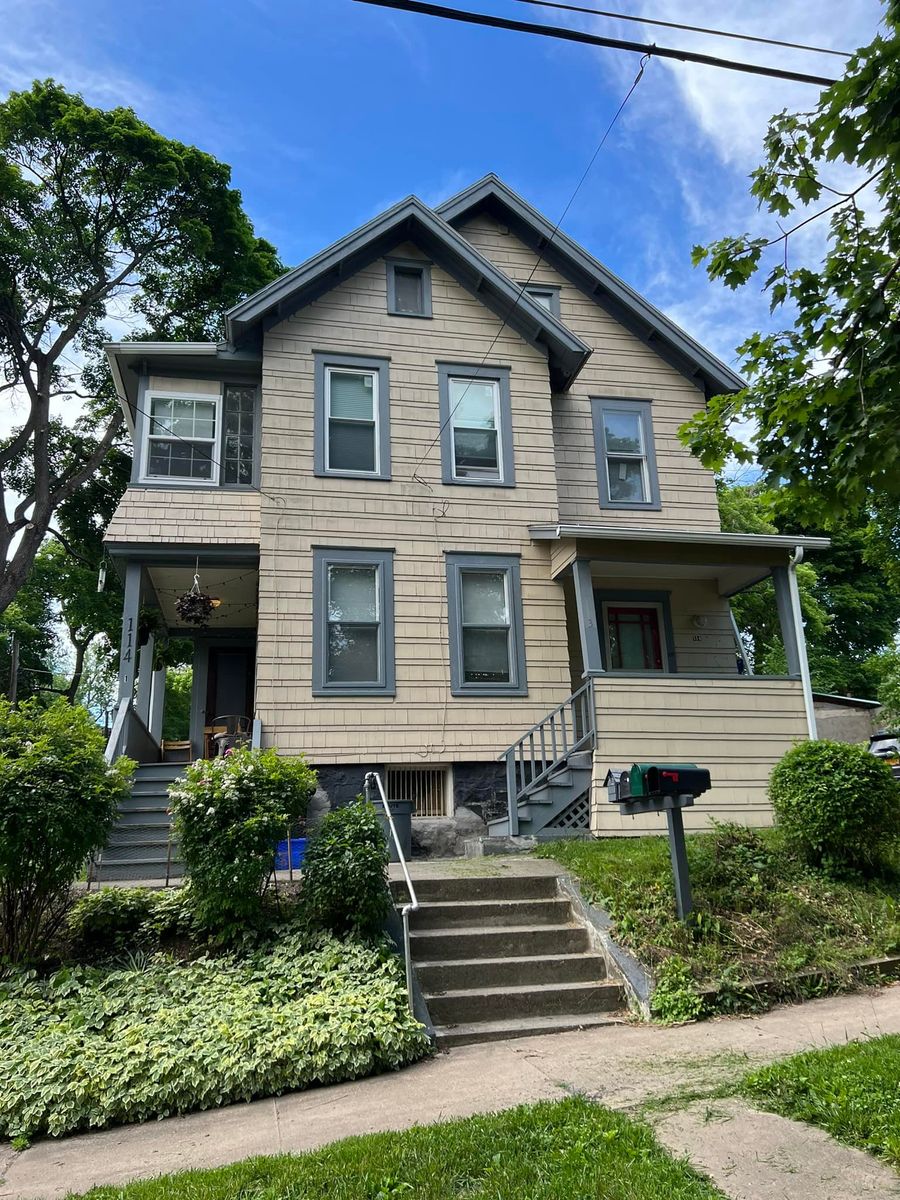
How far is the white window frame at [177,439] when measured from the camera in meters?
12.3

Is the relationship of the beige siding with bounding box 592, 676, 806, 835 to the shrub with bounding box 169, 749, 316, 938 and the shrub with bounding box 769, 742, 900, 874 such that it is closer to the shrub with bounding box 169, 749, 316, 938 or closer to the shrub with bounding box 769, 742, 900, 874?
the shrub with bounding box 769, 742, 900, 874

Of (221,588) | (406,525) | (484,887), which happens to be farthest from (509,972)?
(221,588)

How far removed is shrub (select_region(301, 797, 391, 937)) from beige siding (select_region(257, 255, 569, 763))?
440 centimetres

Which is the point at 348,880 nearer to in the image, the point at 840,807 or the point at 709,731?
the point at 840,807

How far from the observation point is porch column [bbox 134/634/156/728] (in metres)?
12.4

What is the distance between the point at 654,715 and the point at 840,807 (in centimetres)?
332

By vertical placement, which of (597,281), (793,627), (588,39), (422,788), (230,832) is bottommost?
(230,832)

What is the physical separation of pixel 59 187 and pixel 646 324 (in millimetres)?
14474

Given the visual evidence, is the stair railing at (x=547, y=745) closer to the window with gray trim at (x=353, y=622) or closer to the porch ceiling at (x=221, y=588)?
the window with gray trim at (x=353, y=622)

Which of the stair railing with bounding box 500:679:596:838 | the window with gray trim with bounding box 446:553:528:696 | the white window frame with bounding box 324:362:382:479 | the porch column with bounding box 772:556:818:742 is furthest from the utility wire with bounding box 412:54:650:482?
the porch column with bounding box 772:556:818:742

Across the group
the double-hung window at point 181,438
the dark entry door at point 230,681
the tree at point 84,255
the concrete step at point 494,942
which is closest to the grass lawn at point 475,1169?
the concrete step at point 494,942

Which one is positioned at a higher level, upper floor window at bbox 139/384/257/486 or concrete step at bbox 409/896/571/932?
upper floor window at bbox 139/384/257/486

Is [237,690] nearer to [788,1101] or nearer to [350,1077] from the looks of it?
[350,1077]

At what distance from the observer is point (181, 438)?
41.1ft
